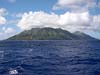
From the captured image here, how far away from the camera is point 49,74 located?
4650 cm

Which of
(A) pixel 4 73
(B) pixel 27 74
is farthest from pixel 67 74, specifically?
(A) pixel 4 73

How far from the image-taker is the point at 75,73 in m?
47.7

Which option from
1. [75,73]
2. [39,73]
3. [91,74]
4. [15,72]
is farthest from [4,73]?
[91,74]

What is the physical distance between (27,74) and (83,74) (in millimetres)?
11012

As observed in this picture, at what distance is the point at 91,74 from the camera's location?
46.6 m

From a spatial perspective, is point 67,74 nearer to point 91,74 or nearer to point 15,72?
point 91,74

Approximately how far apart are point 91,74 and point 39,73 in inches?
411

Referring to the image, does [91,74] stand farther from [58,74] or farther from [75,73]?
[58,74]

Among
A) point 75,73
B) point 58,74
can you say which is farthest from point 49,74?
point 75,73

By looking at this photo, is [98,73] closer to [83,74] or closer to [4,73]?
[83,74]

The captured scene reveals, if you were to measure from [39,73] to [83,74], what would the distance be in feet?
29.2

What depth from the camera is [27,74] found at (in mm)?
46500

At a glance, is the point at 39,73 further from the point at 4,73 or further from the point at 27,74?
the point at 4,73

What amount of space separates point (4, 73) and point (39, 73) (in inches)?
276
